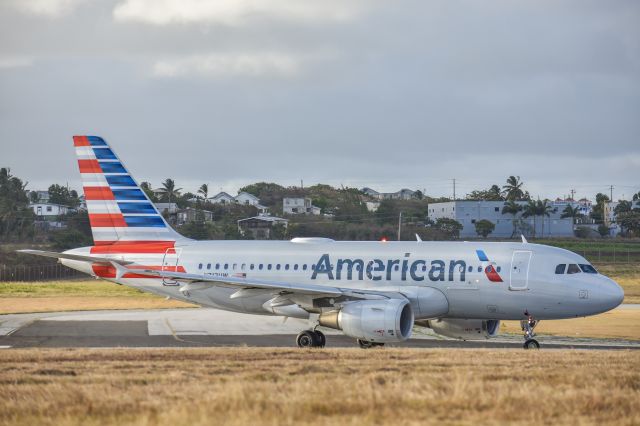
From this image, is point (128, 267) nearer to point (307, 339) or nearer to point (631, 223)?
point (307, 339)

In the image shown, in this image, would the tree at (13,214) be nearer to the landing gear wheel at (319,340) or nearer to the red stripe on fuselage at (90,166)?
the red stripe on fuselage at (90,166)

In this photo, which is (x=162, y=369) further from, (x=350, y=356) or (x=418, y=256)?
(x=418, y=256)

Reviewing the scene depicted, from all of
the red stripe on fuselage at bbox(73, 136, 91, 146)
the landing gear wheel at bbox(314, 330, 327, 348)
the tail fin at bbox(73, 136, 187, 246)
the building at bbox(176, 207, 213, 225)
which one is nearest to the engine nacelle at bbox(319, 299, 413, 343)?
the landing gear wheel at bbox(314, 330, 327, 348)

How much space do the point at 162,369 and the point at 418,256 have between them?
14.8 m

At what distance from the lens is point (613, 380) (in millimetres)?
16203

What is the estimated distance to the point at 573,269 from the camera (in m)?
Result: 29.8

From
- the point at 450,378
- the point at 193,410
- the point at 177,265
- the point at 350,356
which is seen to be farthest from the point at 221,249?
the point at 193,410

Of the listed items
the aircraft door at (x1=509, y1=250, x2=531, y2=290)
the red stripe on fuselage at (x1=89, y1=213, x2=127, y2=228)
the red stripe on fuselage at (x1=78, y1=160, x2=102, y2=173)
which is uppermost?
the red stripe on fuselage at (x1=78, y1=160, x2=102, y2=173)

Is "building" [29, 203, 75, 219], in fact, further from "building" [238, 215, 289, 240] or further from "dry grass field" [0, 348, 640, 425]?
"dry grass field" [0, 348, 640, 425]

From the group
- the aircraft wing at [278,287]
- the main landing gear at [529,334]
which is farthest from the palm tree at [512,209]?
the aircraft wing at [278,287]

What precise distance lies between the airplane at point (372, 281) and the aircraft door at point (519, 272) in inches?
1.2

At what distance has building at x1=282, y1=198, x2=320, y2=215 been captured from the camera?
14950cm

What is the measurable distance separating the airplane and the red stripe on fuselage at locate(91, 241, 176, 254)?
0.04 metres

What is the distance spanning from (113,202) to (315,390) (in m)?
23.3
